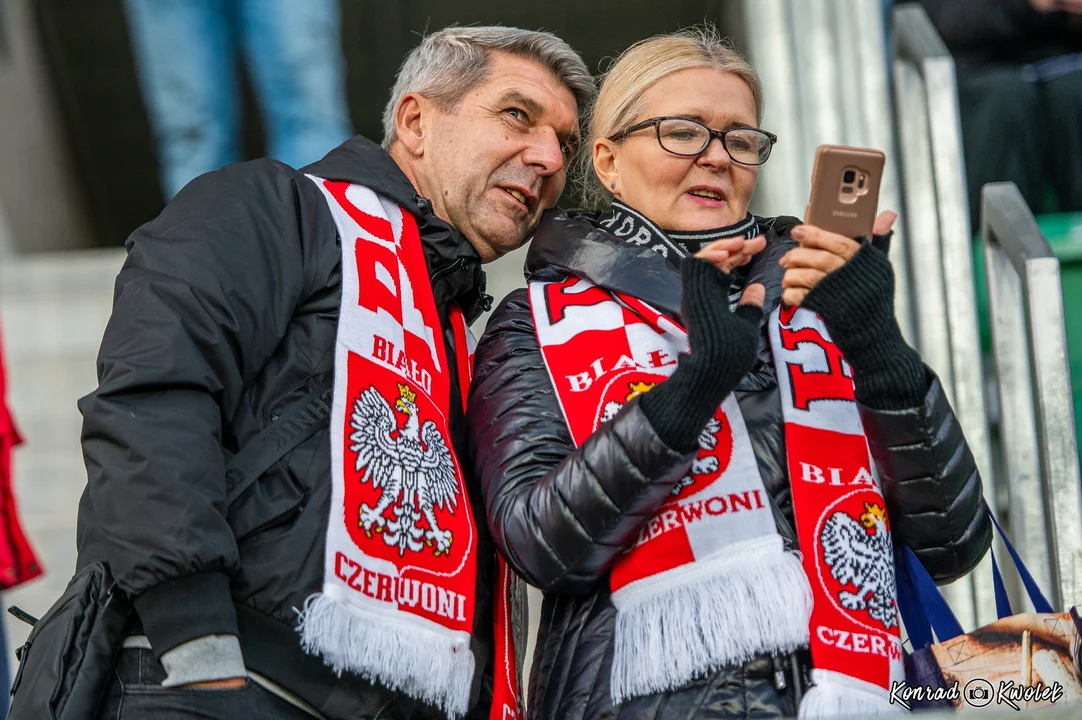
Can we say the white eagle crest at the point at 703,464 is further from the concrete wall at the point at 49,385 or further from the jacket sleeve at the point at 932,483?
the concrete wall at the point at 49,385

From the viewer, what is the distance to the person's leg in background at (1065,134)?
4426 millimetres

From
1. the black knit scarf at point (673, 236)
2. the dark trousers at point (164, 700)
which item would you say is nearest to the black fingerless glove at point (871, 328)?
the black knit scarf at point (673, 236)

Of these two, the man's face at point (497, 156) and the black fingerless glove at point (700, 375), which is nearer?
the black fingerless glove at point (700, 375)

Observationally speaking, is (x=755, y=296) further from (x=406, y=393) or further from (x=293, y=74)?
(x=293, y=74)

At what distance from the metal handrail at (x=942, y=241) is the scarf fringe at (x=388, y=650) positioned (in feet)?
5.65

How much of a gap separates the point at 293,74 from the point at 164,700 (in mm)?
2670

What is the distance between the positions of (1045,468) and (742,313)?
117 cm

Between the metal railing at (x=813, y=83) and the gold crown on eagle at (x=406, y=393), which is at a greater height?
the metal railing at (x=813, y=83)

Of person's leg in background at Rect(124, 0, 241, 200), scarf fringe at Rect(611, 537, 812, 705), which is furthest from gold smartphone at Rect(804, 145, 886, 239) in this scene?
person's leg in background at Rect(124, 0, 241, 200)

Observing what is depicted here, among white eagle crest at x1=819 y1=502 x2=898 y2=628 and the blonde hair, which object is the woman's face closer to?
the blonde hair

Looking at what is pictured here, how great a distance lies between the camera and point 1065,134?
4.47 metres

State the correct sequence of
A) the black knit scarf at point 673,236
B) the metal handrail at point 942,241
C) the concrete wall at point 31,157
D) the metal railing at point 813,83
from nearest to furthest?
the black knit scarf at point 673,236 < the metal handrail at point 942,241 < the metal railing at point 813,83 < the concrete wall at point 31,157

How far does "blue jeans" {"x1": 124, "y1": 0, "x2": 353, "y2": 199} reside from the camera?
446 centimetres

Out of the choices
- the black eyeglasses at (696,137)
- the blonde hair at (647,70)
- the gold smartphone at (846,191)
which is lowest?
the gold smartphone at (846,191)
